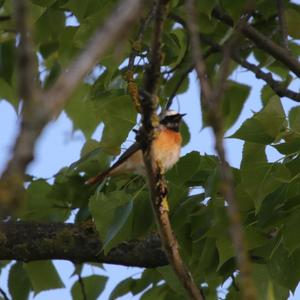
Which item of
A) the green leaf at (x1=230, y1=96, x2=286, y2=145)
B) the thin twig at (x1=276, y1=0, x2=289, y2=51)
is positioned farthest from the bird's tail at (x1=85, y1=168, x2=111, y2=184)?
the green leaf at (x1=230, y1=96, x2=286, y2=145)

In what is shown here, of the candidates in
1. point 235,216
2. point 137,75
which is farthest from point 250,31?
point 235,216

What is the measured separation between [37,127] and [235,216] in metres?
0.34

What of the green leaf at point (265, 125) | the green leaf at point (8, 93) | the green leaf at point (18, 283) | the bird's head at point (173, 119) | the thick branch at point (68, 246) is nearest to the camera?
the green leaf at point (265, 125)

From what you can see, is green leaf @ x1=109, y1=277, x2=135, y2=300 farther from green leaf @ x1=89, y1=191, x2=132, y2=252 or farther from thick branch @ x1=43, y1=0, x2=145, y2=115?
thick branch @ x1=43, y1=0, x2=145, y2=115

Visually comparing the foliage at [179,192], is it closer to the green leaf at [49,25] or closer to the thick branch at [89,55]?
the green leaf at [49,25]

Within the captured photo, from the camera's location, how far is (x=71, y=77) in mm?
1083

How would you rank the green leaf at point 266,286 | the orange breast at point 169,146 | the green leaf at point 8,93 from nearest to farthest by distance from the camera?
1. the green leaf at point 266,286
2. the orange breast at point 169,146
3. the green leaf at point 8,93

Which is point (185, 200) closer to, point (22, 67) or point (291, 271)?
point (291, 271)

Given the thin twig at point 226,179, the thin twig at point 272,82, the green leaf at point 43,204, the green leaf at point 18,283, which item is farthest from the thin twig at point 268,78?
the thin twig at point 226,179

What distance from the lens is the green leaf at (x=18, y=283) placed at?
4.99 meters

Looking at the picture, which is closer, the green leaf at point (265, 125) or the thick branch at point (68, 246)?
the green leaf at point (265, 125)

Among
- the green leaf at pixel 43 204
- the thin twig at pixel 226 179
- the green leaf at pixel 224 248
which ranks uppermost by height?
the green leaf at pixel 43 204

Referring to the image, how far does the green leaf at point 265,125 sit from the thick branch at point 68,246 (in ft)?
3.65

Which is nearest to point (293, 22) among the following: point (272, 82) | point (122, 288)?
point (272, 82)
